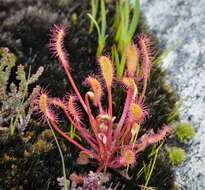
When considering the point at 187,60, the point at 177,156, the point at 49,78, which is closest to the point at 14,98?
the point at 49,78

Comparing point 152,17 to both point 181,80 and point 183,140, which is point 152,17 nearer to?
point 181,80

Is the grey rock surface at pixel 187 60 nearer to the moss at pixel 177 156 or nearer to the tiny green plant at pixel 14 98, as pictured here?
the moss at pixel 177 156

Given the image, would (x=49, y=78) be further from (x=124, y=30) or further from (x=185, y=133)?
(x=185, y=133)

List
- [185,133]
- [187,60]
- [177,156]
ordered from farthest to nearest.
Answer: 1. [187,60]
2. [185,133]
3. [177,156]

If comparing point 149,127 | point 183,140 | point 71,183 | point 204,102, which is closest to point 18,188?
point 71,183

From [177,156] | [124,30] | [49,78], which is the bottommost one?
[177,156]

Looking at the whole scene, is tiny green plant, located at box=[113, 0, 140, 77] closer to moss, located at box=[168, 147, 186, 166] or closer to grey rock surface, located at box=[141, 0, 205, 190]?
grey rock surface, located at box=[141, 0, 205, 190]
